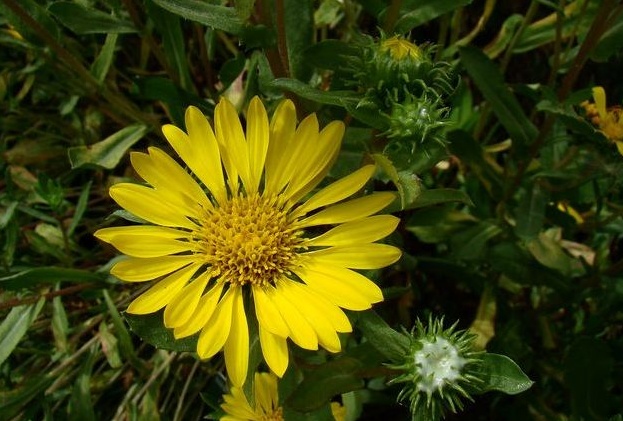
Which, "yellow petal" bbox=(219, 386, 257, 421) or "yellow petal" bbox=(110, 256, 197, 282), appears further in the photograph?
"yellow petal" bbox=(219, 386, 257, 421)

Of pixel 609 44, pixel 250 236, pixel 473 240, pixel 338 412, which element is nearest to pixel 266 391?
pixel 338 412

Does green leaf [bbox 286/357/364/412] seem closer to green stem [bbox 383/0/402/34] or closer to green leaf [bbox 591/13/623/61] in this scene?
green stem [bbox 383/0/402/34]

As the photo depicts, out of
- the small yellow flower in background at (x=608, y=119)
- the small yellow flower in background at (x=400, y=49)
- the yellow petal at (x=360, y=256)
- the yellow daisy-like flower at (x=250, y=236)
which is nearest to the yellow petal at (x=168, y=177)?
the yellow daisy-like flower at (x=250, y=236)

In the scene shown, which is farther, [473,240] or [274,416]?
[473,240]

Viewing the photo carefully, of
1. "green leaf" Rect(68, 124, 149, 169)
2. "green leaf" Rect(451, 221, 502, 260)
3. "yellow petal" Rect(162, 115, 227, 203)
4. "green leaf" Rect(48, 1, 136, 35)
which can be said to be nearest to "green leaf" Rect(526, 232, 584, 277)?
"green leaf" Rect(451, 221, 502, 260)

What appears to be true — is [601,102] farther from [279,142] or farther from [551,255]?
[279,142]

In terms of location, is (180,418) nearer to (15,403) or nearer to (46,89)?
(15,403)
